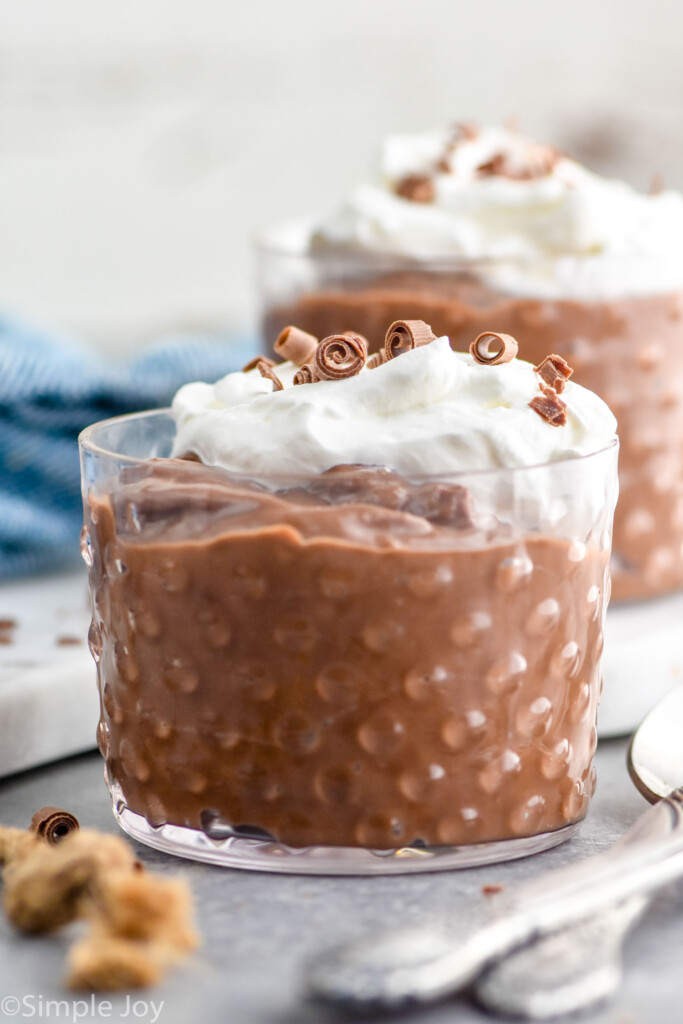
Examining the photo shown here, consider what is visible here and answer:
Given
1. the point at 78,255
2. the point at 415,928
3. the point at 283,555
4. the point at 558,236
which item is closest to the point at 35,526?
the point at 558,236

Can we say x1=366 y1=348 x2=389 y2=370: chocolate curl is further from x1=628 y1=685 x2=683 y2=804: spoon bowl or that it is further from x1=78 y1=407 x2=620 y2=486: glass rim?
x1=628 y1=685 x2=683 y2=804: spoon bowl

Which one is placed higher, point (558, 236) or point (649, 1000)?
point (558, 236)

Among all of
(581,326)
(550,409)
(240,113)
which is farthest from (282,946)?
(240,113)

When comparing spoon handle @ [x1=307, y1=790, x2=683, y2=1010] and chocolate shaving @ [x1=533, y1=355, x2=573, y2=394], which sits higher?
chocolate shaving @ [x1=533, y1=355, x2=573, y2=394]

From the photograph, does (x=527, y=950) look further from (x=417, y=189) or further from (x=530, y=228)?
(x=417, y=189)

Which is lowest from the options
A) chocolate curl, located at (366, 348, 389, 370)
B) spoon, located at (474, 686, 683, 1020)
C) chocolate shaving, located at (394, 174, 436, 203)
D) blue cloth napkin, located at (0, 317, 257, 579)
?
blue cloth napkin, located at (0, 317, 257, 579)

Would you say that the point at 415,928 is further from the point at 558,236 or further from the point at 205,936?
the point at 558,236

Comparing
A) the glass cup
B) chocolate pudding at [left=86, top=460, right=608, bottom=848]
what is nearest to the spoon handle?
chocolate pudding at [left=86, top=460, right=608, bottom=848]
